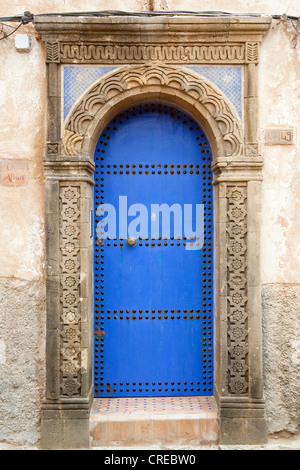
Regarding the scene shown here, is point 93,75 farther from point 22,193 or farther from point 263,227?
point 263,227

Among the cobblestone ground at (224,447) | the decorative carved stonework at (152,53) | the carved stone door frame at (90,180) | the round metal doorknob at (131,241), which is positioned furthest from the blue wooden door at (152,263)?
the decorative carved stonework at (152,53)

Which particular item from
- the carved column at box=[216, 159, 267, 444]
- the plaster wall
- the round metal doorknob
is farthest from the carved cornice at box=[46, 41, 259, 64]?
the round metal doorknob

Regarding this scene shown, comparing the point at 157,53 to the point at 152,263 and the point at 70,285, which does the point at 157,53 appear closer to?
the point at 152,263

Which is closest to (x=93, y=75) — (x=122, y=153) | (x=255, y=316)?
(x=122, y=153)

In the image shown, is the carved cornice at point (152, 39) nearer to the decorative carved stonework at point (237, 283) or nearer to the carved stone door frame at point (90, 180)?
the carved stone door frame at point (90, 180)

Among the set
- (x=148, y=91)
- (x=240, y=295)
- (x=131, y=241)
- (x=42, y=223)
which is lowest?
(x=240, y=295)

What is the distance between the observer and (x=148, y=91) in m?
3.73

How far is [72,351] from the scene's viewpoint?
3.64 m

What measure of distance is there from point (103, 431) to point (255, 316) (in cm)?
165

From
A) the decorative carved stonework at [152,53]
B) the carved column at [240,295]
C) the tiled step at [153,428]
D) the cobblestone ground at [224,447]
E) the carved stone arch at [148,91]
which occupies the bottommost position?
the cobblestone ground at [224,447]

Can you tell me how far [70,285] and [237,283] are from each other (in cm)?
146

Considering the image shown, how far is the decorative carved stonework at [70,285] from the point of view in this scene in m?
3.63

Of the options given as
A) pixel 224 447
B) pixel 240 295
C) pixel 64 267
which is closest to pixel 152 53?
pixel 64 267

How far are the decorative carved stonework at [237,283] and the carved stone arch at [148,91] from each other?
44 centimetres
